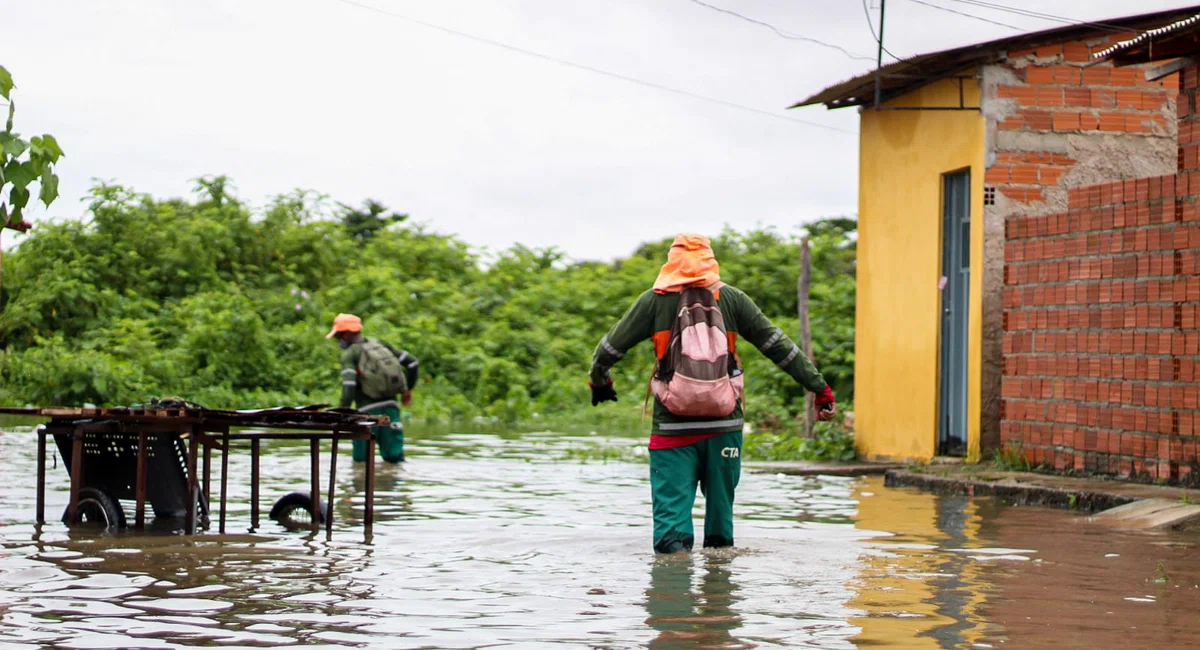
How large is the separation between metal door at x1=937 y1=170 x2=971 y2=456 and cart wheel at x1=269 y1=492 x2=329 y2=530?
24.2 ft

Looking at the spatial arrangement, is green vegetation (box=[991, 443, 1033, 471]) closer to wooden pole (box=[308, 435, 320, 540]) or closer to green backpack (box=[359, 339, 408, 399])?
green backpack (box=[359, 339, 408, 399])

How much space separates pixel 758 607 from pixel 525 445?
562 inches

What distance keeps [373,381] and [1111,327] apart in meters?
7.37

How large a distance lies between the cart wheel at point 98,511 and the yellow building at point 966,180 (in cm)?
836

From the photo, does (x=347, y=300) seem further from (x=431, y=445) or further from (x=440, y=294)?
(x=431, y=445)

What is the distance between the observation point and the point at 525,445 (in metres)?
21.6

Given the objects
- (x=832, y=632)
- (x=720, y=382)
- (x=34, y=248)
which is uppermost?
(x=34, y=248)

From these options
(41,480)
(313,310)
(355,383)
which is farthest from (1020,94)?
(313,310)

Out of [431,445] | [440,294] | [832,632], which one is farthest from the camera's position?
[440,294]

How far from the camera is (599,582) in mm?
8266

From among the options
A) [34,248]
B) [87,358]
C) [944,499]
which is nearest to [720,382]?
Answer: [944,499]

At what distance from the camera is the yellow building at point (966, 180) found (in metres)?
15.7

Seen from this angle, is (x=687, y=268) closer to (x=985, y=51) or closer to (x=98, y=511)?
(x=98, y=511)

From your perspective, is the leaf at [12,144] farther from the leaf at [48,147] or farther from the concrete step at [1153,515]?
the concrete step at [1153,515]
